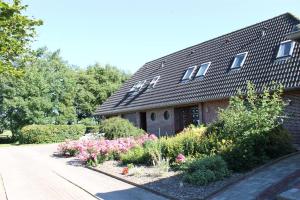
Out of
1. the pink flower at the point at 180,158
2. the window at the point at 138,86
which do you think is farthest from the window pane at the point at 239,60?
the window at the point at 138,86

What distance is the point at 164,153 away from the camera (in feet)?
52.0

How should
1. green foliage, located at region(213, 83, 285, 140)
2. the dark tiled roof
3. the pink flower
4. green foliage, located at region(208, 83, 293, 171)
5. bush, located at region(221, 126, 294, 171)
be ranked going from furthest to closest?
1. the dark tiled roof
2. the pink flower
3. green foliage, located at region(213, 83, 285, 140)
4. green foliage, located at region(208, 83, 293, 171)
5. bush, located at region(221, 126, 294, 171)

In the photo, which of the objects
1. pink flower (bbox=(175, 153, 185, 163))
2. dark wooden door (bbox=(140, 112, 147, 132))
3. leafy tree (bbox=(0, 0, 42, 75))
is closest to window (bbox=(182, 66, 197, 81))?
dark wooden door (bbox=(140, 112, 147, 132))

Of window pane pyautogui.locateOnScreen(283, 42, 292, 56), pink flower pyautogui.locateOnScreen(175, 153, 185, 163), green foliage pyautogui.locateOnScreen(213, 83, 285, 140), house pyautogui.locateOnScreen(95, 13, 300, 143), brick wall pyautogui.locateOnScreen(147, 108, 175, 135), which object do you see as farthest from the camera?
brick wall pyautogui.locateOnScreen(147, 108, 175, 135)

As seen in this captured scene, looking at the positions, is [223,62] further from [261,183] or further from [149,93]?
[261,183]

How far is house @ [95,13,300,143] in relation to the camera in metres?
19.1

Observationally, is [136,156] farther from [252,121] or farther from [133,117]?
[133,117]

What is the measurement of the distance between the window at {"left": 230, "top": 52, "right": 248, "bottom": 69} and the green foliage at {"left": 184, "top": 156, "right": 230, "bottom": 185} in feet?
35.5

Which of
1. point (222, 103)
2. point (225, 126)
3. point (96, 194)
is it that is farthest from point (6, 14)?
point (222, 103)

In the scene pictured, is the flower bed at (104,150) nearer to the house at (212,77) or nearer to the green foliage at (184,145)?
the green foliage at (184,145)

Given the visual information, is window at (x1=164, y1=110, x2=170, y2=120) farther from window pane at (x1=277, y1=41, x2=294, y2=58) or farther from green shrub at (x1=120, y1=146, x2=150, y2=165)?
window pane at (x1=277, y1=41, x2=294, y2=58)

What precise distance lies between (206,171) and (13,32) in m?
6.49

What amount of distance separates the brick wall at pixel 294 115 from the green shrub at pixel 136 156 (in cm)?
625

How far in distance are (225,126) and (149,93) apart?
1544 centimetres
